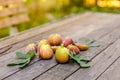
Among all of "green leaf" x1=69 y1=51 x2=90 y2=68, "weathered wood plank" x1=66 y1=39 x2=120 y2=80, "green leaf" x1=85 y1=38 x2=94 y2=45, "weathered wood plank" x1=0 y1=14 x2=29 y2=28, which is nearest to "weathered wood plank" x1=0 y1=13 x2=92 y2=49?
"weathered wood plank" x1=0 y1=14 x2=29 y2=28

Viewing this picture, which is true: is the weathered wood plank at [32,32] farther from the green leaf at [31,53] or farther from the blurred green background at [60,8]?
the blurred green background at [60,8]

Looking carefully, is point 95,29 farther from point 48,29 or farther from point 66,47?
point 66,47

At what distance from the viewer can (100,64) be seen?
184cm

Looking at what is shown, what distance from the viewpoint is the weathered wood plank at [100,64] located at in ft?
5.44

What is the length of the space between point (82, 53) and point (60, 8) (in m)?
3.48

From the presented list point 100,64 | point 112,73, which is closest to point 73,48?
point 100,64

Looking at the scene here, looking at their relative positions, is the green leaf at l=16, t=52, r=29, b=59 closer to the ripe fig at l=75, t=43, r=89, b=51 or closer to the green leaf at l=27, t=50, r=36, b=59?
the green leaf at l=27, t=50, r=36, b=59

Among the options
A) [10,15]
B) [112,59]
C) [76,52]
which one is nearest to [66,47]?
[76,52]

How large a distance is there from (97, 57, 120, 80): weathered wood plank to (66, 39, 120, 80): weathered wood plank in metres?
0.03

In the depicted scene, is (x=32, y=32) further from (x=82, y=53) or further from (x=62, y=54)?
(x=62, y=54)

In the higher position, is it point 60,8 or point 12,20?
point 12,20

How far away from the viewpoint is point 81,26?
289 centimetres

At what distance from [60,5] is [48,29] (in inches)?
106

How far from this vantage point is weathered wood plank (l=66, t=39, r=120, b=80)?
5.44 feet
